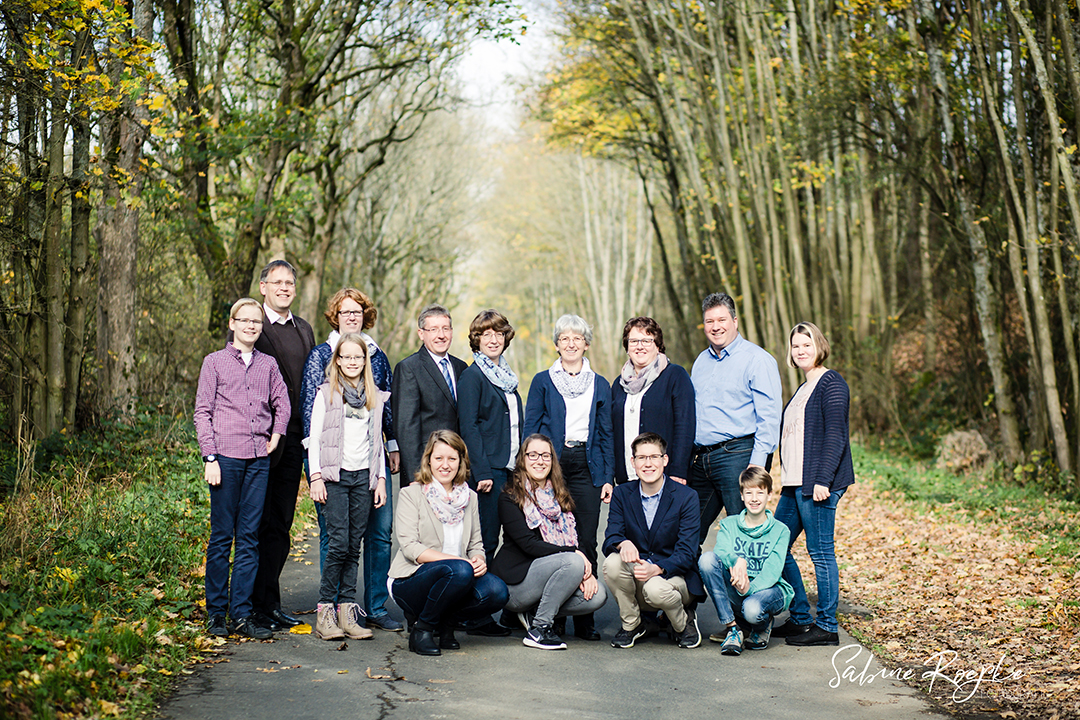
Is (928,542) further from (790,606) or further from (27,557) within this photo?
(27,557)

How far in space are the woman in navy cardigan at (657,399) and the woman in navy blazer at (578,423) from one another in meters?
0.17

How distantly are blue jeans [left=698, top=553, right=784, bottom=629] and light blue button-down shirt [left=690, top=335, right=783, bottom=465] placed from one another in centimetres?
68

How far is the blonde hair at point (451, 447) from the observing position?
5.37m

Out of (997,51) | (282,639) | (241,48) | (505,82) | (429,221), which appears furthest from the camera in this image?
(429,221)

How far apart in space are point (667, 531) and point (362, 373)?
6.51 feet

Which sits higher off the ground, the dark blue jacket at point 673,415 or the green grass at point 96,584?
the dark blue jacket at point 673,415

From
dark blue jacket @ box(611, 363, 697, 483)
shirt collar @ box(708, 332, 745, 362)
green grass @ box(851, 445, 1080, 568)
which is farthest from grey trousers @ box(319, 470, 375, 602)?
green grass @ box(851, 445, 1080, 568)

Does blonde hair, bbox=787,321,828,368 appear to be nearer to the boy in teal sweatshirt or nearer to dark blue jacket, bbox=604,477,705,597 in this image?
the boy in teal sweatshirt

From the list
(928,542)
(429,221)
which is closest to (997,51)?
(928,542)

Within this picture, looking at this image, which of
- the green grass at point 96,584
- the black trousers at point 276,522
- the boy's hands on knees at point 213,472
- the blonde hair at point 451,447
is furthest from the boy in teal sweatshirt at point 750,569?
the green grass at point 96,584

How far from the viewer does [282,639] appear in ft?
17.5

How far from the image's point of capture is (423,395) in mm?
5750

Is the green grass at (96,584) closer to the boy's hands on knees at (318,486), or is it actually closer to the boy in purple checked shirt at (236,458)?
the boy in purple checked shirt at (236,458)

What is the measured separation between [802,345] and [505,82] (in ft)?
53.9
